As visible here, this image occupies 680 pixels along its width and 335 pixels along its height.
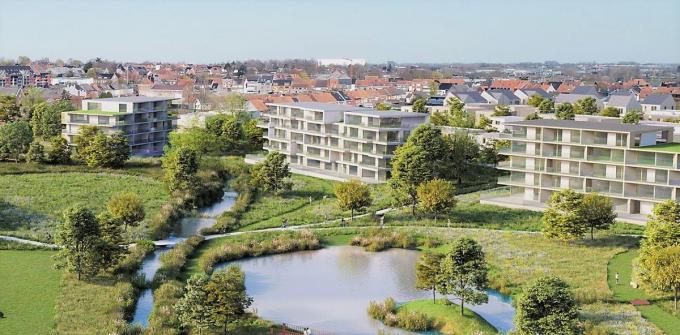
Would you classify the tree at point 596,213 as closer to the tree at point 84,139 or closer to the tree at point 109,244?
the tree at point 109,244

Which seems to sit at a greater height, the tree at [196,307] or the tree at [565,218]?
the tree at [565,218]

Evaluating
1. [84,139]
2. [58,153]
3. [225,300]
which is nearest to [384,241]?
[225,300]

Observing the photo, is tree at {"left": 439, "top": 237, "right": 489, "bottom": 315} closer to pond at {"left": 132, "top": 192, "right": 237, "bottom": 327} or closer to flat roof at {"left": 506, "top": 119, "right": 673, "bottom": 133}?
pond at {"left": 132, "top": 192, "right": 237, "bottom": 327}

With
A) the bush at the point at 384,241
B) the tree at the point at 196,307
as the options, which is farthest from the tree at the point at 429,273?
the bush at the point at 384,241

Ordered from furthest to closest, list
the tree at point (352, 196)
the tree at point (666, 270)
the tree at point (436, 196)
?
the tree at point (352, 196)
the tree at point (436, 196)
the tree at point (666, 270)

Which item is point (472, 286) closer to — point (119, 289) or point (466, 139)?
point (119, 289)

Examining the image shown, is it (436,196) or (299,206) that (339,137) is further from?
(436,196)
